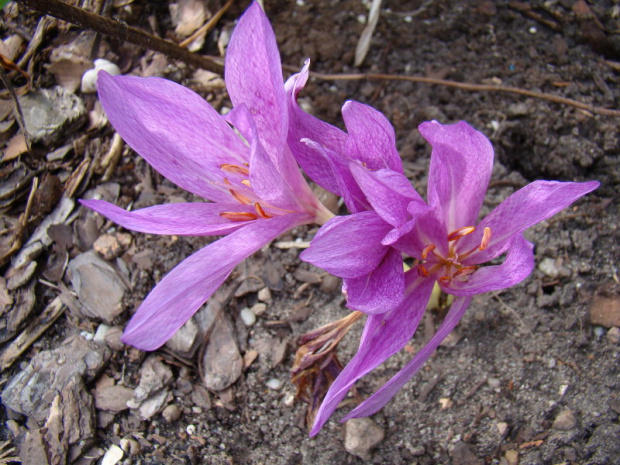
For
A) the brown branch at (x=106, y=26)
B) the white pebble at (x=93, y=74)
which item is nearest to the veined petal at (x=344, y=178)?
the brown branch at (x=106, y=26)

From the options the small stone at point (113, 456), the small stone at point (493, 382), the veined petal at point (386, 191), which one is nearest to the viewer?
the veined petal at point (386, 191)

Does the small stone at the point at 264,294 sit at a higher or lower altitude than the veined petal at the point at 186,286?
lower

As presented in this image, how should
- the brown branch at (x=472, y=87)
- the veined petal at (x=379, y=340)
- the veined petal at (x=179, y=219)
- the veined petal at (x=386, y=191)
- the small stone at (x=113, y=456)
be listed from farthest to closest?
1. the brown branch at (x=472, y=87)
2. the small stone at (x=113, y=456)
3. the veined petal at (x=179, y=219)
4. the veined petal at (x=379, y=340)
5. the veined petal at (x=386, y=191)

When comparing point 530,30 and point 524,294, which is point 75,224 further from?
point 530,30

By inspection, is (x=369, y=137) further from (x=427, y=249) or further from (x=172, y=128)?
(x=172, y=128)

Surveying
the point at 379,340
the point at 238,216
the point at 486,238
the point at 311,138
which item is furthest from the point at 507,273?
the point at 238,216

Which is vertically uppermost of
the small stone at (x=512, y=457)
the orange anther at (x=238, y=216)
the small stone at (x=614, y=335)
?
the orange anther at (x=238, y=216)

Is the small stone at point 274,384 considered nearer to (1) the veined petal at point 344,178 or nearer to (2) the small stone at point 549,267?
(1) the veined petal at point 344,178
